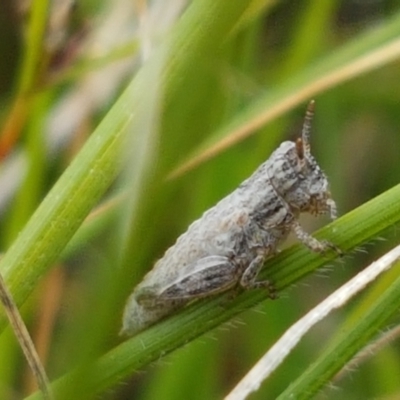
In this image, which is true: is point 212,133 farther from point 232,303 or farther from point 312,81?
point 312,81

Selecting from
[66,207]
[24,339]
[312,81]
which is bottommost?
Result: [24,339]

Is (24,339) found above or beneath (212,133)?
beneath

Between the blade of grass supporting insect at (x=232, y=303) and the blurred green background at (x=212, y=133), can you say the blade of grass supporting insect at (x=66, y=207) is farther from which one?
the blade of grass supporting insect at (x=232, y=303)

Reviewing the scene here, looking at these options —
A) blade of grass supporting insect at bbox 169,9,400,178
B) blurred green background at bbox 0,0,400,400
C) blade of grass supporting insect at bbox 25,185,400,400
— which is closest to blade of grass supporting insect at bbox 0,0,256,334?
blurred green background at bbox 0,0,400,400

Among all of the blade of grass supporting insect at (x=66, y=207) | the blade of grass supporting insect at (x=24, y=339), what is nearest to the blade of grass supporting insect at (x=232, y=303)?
the blade of grass supporting insect at (x=24, y=339)

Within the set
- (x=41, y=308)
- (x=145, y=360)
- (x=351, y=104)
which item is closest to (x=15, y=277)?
(x=145, y=360)

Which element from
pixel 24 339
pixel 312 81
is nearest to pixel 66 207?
pixel 24 339

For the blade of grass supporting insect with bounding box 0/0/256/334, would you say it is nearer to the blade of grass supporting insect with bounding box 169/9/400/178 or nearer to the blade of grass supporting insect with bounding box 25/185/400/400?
the blade of grass supporting insect with bounding box 25/185/400/400
